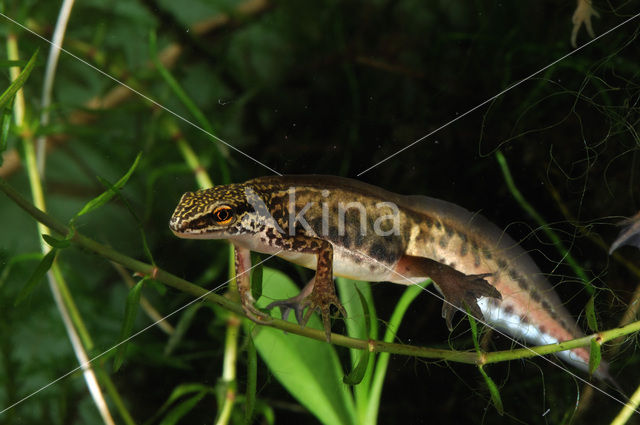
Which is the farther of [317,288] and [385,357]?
[385,357]

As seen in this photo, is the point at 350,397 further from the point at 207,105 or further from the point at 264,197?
the point at 207,105

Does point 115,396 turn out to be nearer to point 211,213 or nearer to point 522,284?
point 211,213

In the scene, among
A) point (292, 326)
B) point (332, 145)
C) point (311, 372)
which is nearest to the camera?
point (292, 326)

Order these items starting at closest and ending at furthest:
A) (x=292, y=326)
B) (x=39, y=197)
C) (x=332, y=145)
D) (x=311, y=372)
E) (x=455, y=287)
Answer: (x=292, y=326) < (x=455, y=287) < (x=332, y=145) < (x=311, y=372) < (x=39, y=197)

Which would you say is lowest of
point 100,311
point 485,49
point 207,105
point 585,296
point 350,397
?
point 350,397

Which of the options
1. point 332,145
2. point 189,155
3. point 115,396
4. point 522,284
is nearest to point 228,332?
point 115,396

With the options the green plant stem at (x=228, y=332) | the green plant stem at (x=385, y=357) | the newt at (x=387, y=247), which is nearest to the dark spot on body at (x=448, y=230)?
the newt at (x=387, y=247)

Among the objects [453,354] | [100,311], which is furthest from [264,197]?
[100,311]

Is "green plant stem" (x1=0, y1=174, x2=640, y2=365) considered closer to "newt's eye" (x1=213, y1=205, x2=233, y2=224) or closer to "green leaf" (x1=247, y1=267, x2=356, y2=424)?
"newt's eye" (x1=213, y1=205, x2=233, y2=224)
